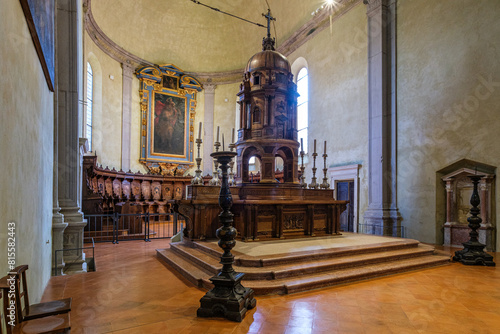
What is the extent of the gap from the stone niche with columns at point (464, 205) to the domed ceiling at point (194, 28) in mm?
8895

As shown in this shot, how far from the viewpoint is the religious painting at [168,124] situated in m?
16.0

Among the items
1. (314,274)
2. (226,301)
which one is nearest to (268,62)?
(314,274)

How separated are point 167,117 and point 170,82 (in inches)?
76.7

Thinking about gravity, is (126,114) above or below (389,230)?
above

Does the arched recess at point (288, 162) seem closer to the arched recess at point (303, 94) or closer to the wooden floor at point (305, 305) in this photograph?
the wooden floor at point (305, 305)

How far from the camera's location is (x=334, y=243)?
619 cm

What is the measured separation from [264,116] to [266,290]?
4413mm

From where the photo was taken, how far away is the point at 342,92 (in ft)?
37.5

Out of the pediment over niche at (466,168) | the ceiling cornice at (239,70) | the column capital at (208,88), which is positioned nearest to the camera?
the pediment over niche at (466,168)

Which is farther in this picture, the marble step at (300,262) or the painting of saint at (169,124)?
the painting of saint at (169,124)

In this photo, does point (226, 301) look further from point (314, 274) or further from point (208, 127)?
point (208, 127)

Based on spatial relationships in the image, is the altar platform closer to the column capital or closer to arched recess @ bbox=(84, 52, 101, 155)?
arched recess @ bbox=(84, 52, 101, 155)

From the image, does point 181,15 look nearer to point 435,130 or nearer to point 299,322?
point 435,130

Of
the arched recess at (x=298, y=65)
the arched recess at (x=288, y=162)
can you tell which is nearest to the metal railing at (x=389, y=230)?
Answer: the arched recess at (x=288, y=162)
